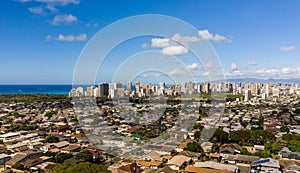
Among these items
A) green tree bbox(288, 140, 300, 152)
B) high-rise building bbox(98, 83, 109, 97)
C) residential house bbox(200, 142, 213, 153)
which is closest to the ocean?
high-rise building bbox(98, 83, 109, 97)

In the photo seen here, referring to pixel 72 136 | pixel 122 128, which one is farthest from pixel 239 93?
pixel 72 136

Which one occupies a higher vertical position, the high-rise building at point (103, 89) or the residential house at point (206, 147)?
the high-rise building at point (103, 89)

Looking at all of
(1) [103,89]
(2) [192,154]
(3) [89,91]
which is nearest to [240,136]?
(2) [192,154]

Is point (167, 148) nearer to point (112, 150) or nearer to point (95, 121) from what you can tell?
point (112, 150)

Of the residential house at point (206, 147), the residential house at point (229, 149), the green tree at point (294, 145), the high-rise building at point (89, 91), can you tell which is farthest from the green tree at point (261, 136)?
the high-rise building at point (89, 91)

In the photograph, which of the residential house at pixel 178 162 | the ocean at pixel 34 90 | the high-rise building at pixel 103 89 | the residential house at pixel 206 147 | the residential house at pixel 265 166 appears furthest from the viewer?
the ocean at pixel 34 90

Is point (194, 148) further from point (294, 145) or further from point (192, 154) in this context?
point (294, 145)

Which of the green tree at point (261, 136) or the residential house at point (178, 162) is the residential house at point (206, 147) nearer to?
the residential house at point (178, 162)

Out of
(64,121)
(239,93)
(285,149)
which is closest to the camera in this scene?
(285,149)
